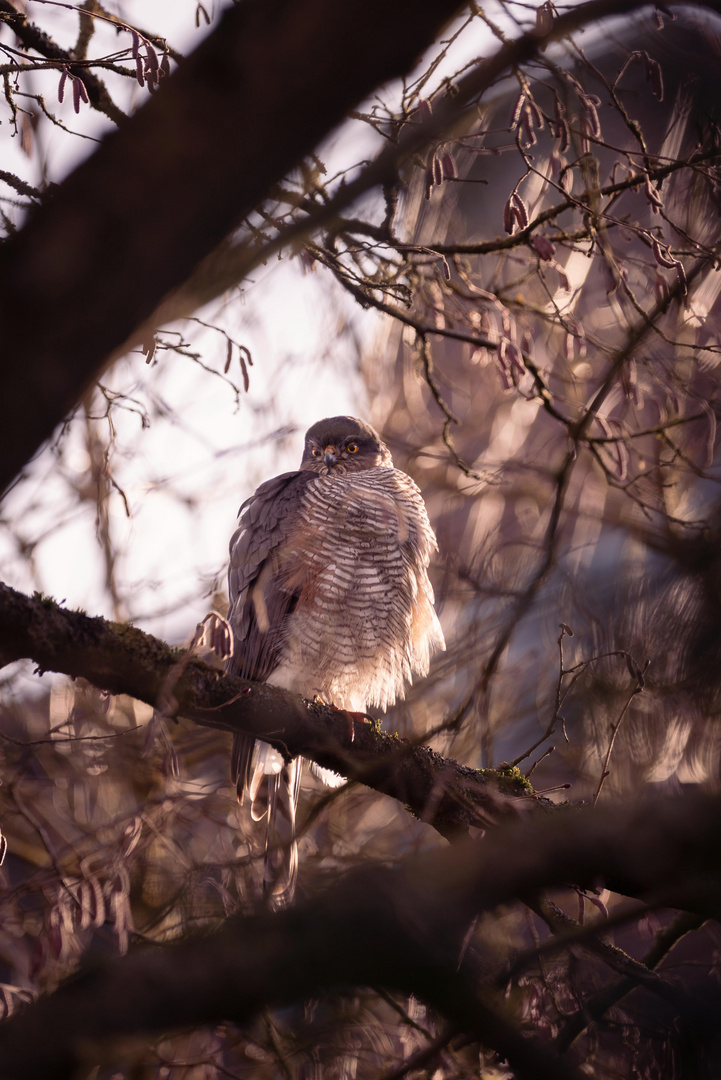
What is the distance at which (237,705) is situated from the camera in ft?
8.87

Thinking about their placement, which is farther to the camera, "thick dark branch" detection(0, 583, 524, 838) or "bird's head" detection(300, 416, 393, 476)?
"bird's head" detection(300, 416, 393, 476)

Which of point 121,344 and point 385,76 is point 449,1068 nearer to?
point 121,344

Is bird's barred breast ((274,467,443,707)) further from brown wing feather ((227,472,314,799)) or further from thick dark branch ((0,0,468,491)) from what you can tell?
thick dark branch ((0,0,468,491))

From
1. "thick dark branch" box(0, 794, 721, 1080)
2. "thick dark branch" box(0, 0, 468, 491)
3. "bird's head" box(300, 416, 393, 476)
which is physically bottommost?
"thick dark branch" box(0, 794, 721, 1080)

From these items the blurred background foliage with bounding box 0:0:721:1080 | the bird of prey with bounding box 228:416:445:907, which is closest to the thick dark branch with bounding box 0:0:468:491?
the blurred background foliage with bounding box 0:0:721:1080

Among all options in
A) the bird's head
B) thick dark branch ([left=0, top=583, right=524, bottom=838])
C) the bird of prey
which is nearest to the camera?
thick dark branch ([left=0, top=583, right=524, bottom=838])

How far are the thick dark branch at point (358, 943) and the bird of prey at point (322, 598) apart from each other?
2.90 meters

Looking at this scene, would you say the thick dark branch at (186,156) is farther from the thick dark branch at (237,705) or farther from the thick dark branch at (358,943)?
the thick dark branch at (237,705)

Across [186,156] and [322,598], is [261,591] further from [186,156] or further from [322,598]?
[186,156]

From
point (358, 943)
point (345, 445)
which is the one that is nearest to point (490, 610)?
point (345, 445)

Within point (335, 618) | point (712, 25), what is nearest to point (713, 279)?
point (712, 25)

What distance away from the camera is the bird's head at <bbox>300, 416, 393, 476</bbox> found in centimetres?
530

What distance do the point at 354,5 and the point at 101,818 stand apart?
4401 mm

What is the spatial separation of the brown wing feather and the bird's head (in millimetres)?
694
